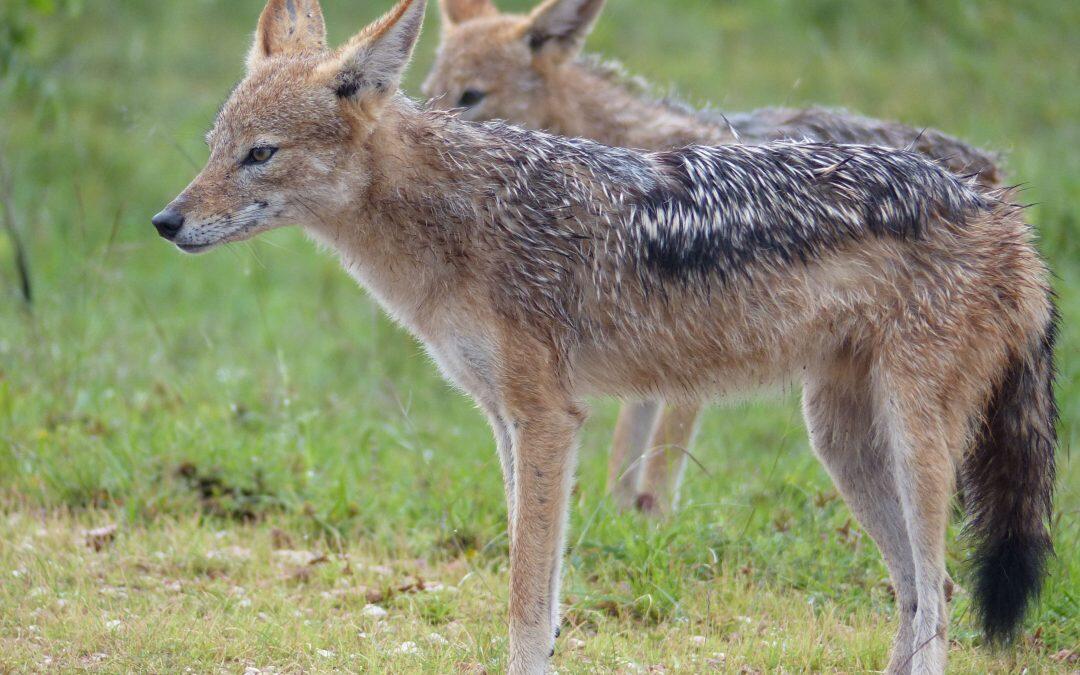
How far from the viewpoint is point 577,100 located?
23.2 ft

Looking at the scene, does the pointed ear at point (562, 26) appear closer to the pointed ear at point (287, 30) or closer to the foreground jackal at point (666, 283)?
the pointed ear at point (287, 30)

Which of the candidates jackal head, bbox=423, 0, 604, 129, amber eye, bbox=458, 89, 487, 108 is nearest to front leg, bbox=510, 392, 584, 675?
jackal head, bbox=423, 0, 604, 129

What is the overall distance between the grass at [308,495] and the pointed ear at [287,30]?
847mm

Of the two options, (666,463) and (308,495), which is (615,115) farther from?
(308,495)

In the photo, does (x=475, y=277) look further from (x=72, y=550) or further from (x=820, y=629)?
(x=72, y=550)

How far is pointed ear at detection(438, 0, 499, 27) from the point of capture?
25.5 ft

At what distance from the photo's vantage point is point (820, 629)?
490 centimetres

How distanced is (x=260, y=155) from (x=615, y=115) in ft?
9.47

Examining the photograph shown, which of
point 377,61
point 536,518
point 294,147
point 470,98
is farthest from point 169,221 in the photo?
point 470,98

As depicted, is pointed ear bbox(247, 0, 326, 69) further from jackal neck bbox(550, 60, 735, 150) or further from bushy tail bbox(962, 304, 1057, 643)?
bushy tail bbox(962, 304, 1057, 643)

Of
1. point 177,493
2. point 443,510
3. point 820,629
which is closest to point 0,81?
point 177,493

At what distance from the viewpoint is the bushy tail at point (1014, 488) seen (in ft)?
14.7

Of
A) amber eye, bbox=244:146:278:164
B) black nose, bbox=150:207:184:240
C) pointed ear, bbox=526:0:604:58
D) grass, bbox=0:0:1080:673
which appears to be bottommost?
grass, bbox=0:0:1080:673

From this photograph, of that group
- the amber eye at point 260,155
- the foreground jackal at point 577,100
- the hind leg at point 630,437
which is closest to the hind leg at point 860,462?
the hind leg at point 630,437
